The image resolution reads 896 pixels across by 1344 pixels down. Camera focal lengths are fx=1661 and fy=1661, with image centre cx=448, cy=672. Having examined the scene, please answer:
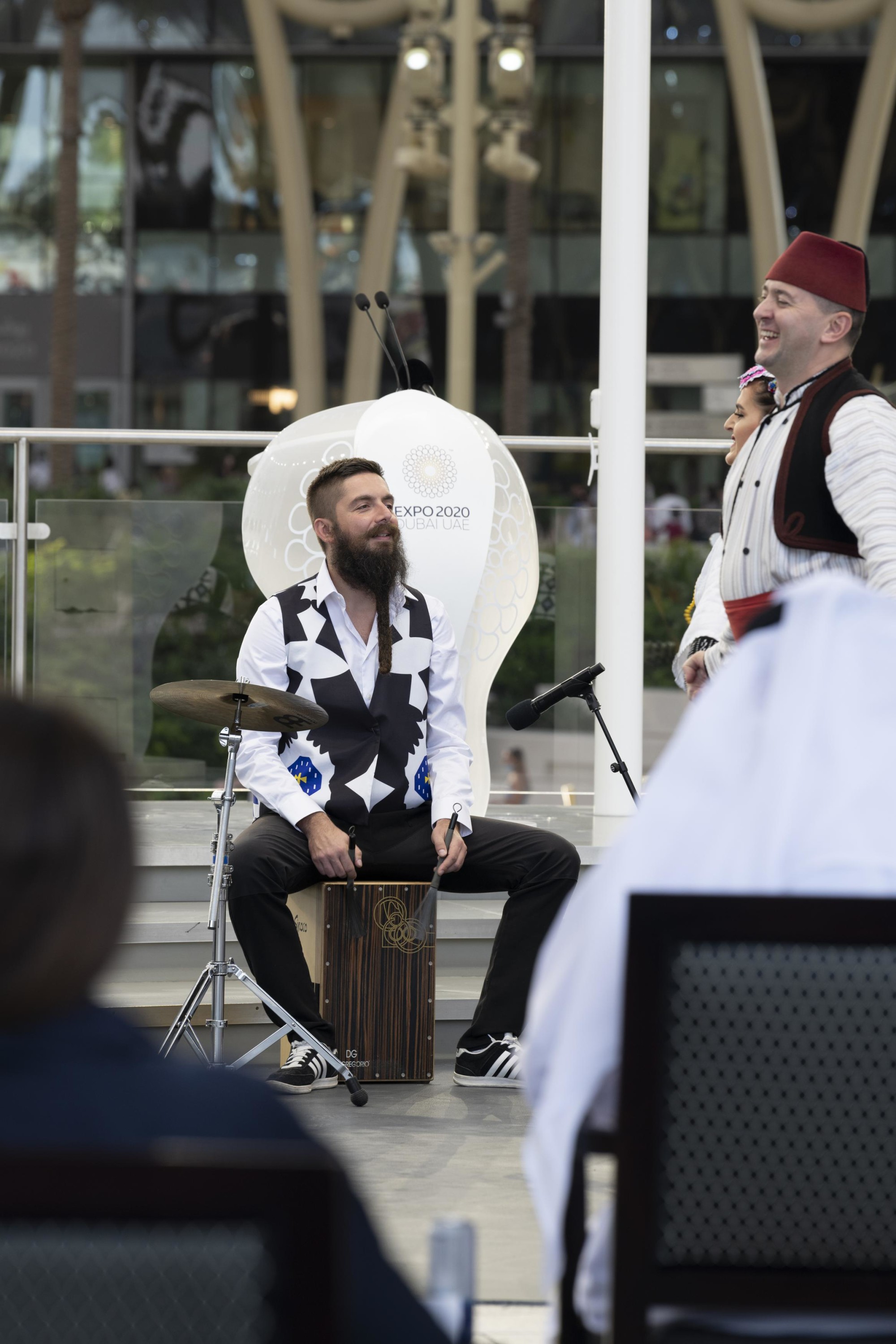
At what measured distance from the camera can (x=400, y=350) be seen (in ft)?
17.2

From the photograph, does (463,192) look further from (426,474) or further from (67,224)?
(426,474)

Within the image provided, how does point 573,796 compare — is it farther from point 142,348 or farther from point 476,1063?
point 142,348

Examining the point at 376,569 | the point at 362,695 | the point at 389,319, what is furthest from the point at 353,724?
the point at 389,319

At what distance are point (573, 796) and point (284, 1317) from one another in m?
5.62

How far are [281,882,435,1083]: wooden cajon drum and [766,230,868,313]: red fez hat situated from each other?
1.75 metres

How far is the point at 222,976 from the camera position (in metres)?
3.84

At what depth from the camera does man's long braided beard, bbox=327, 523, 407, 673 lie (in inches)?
175

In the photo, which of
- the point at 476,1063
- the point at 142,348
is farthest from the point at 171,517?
the point at 142,348

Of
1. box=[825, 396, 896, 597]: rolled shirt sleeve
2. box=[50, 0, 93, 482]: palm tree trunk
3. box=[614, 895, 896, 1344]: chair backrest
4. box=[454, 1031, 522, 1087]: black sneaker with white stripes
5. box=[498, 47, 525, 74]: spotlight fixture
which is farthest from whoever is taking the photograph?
box=[50, 0, 93, 482]: palm tree trunk

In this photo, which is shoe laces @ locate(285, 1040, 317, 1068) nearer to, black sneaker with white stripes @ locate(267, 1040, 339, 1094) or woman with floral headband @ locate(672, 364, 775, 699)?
black sneaker with white stripes @ locate(267, 1040, 339, 1094)

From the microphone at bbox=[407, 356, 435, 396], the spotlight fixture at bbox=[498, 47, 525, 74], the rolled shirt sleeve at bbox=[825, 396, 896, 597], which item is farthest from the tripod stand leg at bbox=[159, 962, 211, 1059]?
the spotlight fixture at bbox=[498, 47, 525, 74]

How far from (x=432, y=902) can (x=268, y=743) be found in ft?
1.99

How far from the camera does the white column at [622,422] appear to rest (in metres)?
5.66

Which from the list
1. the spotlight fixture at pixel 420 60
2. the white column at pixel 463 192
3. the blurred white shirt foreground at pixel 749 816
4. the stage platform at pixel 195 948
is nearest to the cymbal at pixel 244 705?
A: the stage platform at pixel 195 948
